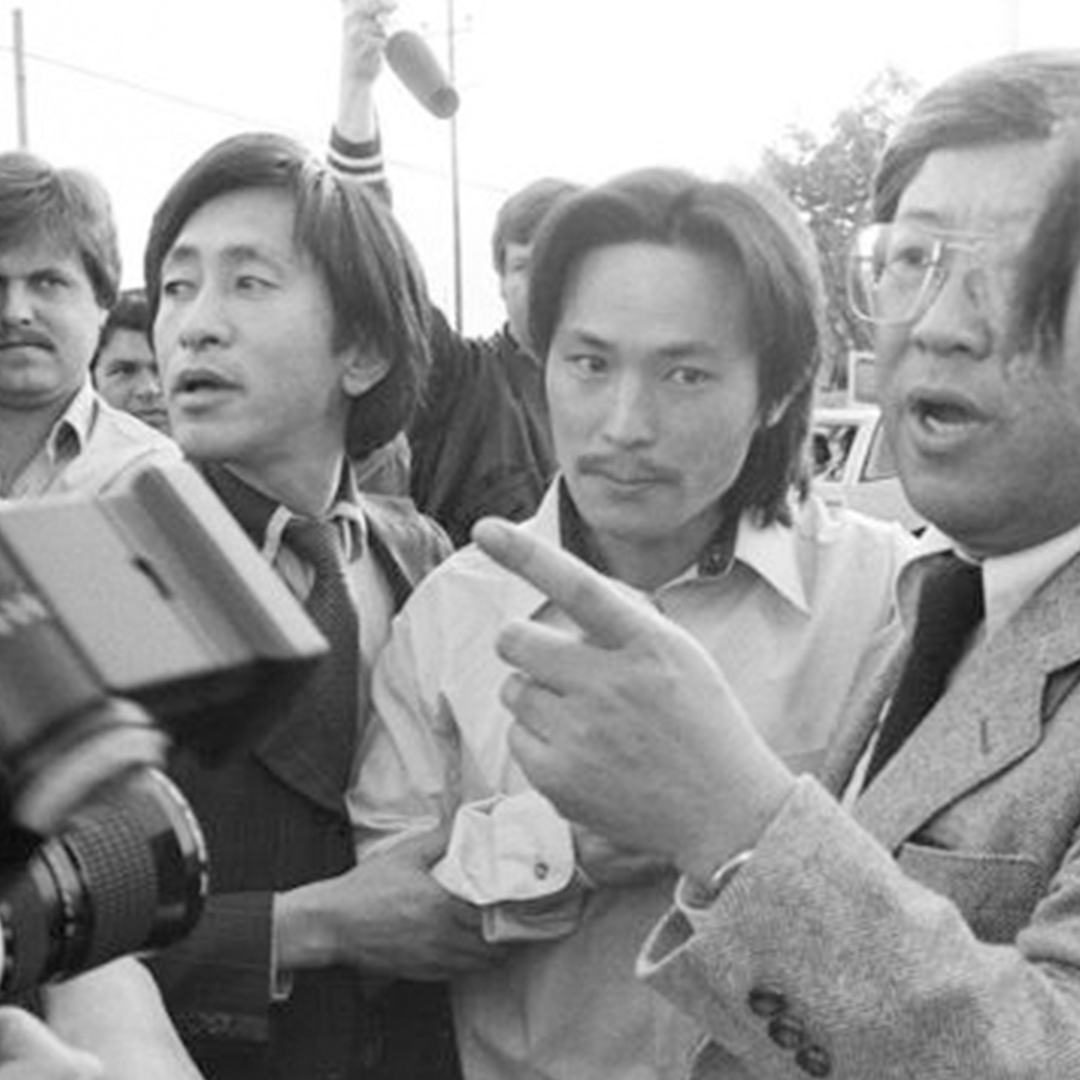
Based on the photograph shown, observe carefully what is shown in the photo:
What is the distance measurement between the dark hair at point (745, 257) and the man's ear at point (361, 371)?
9.6 inches

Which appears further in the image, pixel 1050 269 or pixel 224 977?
pixel 224 977

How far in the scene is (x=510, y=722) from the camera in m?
1.77

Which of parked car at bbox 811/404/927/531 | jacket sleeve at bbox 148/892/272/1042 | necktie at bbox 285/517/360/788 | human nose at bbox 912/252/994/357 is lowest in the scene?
parked car at bbox 811/404/927/531

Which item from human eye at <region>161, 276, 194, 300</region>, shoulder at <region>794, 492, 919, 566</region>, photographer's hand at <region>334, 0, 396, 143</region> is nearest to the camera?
shoulder at <region>794, 492, 919, 566</region>

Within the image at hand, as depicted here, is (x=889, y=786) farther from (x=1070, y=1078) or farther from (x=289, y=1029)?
(x=289, y=1029)

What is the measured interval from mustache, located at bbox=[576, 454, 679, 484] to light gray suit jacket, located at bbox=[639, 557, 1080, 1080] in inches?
23.3

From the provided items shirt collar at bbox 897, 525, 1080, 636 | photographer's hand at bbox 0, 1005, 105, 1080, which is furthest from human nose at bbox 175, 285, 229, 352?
photographer's hand at bbox 0, 1005, 105, 1080

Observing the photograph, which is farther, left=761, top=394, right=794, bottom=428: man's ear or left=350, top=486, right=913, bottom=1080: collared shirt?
left=761, top=394, right=794, bottom=428: man's ear

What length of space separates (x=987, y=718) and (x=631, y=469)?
598 mm

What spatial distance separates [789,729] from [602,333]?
0.44 meters

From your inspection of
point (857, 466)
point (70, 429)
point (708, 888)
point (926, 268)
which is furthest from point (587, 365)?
point (857, 466)

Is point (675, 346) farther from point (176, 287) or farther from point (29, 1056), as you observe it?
point (29, 1056)

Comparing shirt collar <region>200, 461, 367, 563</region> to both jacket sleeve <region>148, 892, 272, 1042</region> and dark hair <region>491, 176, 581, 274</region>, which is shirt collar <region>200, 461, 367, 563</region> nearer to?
jacket sleeve <region>148, 892, 272, 1042</region>

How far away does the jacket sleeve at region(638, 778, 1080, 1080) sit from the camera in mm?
Result: 1099
